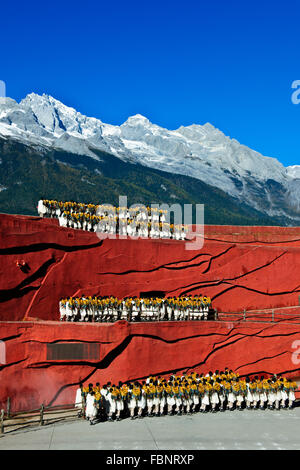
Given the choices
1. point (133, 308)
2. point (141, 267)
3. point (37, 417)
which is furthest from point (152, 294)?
point (37, 417)

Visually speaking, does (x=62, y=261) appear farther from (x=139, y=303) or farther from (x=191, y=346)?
(x=191, y=346)

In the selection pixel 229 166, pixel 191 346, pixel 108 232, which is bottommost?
pixel 191 346

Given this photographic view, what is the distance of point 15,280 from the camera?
1778 cm

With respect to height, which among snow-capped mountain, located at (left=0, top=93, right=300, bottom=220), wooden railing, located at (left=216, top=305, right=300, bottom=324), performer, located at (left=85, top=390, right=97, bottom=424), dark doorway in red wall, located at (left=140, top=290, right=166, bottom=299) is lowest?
performer, located at (left=85, top=390, right=97, bottom=424)

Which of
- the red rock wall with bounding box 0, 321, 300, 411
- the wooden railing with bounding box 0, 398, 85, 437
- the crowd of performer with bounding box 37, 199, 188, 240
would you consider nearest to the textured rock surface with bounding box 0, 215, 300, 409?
the red rock wall with bounding box 0, 321, 300, 411

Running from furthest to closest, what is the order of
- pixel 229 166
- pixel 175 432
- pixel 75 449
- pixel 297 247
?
pixel 229 166 → pixel 297 247 → pixel 175 432 → pixel 75 449

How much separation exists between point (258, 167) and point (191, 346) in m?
167

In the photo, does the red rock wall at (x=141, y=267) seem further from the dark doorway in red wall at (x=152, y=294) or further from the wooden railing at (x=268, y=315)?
the wooden railing at (x=268, y=315)

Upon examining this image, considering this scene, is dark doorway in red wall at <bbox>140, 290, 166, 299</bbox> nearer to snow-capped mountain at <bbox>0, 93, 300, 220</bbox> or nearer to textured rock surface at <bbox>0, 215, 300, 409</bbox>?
textured rock surface at <bbox>0, 215, 300, 409</bbox>

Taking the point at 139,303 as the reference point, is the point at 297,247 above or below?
above

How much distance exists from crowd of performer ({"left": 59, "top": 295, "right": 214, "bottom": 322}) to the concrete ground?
4.52 metres

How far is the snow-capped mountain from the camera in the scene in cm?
15188

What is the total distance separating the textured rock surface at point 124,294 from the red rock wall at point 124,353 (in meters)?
0.03

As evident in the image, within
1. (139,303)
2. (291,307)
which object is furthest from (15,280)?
(291,307)
